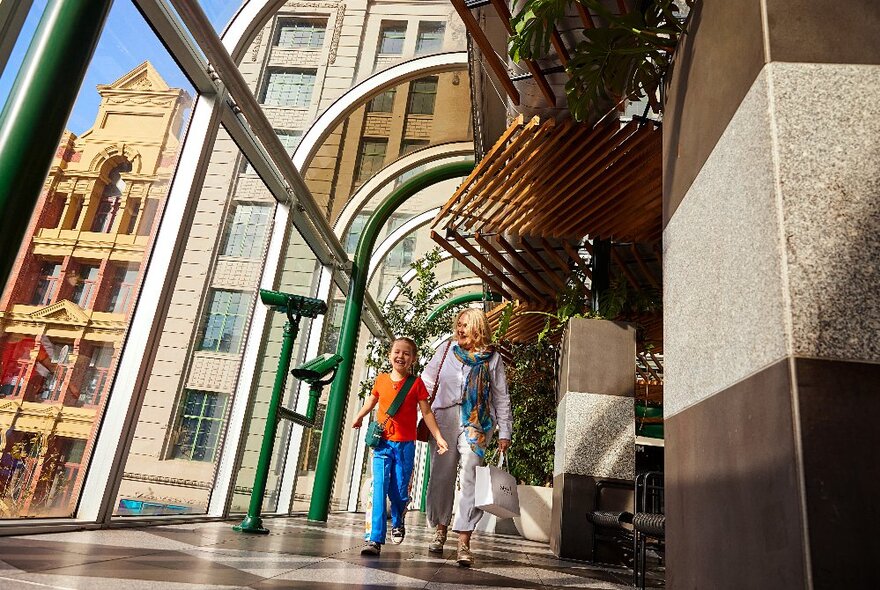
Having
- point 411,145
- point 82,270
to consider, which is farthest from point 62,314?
point 411,145

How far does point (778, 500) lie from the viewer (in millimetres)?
1188

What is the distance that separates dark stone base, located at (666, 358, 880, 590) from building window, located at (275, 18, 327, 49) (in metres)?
5.87

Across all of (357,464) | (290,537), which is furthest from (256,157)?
(357,464)

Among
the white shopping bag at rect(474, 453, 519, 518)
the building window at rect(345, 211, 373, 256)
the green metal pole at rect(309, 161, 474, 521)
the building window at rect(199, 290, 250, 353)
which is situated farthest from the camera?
the building window at rect(345, 211, 373, 256)

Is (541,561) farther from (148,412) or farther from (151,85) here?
(151,85)

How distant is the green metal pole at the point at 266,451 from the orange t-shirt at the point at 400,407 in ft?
4.45

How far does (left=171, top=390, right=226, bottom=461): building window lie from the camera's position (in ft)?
18.4

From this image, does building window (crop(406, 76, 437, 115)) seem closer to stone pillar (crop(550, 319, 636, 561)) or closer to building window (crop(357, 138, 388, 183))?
building window (crop(357, 138, 388, 183))

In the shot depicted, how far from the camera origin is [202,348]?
18.7 ft

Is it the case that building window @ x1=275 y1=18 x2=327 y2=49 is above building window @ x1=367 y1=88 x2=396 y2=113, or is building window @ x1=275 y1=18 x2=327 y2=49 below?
below

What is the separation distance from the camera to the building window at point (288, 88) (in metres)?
6.16

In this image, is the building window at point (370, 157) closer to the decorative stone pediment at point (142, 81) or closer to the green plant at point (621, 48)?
the decorative stone pediment at point (142, 81)

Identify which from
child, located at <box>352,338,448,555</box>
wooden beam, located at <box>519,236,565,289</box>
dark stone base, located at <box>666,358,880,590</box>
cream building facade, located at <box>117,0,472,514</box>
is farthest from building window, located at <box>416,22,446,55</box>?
dark stone base, located at <box>666,358,880,590</box>

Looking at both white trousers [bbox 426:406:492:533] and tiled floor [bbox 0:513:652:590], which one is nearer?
tiled floor [bbox 0:513:652:590]
